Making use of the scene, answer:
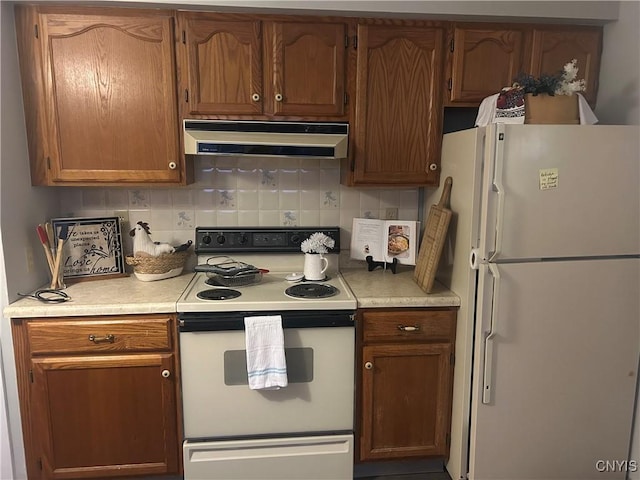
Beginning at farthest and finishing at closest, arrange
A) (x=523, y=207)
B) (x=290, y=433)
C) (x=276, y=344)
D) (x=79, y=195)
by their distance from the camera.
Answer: (x=79, y=195)
(x=290, y=433)
(x=276, y=344)
(x=523, y=207)

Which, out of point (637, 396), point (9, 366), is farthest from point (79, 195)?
point (637, 396)

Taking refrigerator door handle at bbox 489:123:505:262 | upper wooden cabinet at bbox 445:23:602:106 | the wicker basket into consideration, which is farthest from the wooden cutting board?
the wicker basket

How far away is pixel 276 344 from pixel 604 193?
4.97 ft

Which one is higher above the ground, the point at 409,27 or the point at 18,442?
the point at 409,27

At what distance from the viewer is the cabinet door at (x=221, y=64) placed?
2.00 m

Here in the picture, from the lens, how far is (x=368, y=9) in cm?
200

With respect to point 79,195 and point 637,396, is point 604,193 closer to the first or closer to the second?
point 637,396

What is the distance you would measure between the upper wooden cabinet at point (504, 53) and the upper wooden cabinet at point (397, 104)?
0.09 m

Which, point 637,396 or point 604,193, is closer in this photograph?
point 604,193

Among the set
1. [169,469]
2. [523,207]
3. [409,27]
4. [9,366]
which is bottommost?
[169,469]

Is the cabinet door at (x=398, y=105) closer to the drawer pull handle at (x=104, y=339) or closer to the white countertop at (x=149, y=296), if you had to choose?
the white countertop at (x=149, y=296)

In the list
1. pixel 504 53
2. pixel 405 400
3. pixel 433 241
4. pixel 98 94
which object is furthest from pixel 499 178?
pixel 98 94

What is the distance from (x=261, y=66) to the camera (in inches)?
80.9

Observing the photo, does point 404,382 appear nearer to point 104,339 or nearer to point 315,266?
point 315,266
